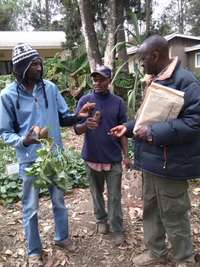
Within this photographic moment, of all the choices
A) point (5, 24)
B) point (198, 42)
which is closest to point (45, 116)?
point (198, 42)

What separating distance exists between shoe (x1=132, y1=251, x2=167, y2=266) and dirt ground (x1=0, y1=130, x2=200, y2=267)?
10 centimetres

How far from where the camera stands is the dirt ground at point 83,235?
406 cm

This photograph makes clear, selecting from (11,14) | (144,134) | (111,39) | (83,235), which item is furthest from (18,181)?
(11,14)

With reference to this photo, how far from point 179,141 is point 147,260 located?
1346mm

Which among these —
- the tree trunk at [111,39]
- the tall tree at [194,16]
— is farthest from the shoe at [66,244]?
the tall tree at [194,16]

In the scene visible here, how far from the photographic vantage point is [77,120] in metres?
4.05

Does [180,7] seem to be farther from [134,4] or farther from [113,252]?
[113,252]

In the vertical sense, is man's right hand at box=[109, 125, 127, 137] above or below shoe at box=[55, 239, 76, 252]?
above

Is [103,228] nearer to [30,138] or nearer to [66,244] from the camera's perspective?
[66,244]

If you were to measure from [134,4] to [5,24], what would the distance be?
29640 mm

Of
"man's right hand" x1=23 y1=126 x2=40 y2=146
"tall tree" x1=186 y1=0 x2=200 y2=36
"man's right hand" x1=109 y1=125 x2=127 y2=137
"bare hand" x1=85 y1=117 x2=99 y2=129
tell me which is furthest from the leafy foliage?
"tall tree" x1=186 y1=0 x2=200 y2=36

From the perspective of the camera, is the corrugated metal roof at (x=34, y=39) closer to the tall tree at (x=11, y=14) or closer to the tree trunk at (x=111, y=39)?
the tree trunk at (x=111, y=39)

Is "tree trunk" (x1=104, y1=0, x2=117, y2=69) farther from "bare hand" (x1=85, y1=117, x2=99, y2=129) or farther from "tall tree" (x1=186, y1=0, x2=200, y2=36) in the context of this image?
"tall tree" (x1=186, y1=0, x2=200, y2=36)

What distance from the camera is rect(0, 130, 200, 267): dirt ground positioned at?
4059mm
